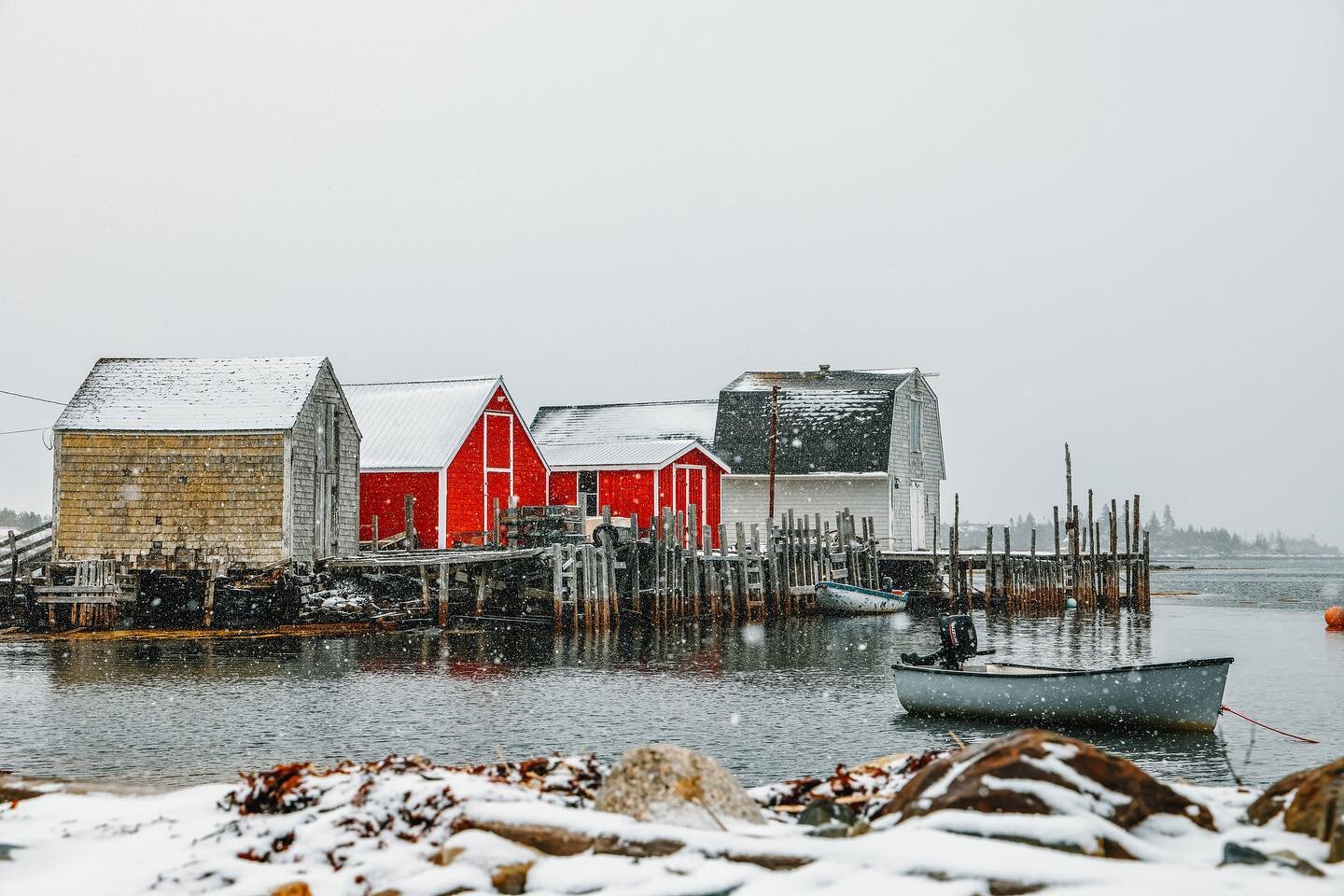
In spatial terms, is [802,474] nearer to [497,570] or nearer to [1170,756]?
[497,570]

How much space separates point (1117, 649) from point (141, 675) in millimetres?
20582

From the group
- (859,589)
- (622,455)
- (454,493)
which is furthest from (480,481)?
(859,589)

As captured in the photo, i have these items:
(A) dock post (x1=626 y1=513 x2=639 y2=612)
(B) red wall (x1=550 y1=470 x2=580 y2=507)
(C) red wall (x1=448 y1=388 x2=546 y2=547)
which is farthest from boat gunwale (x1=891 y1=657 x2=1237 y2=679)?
(B) red wall (x1=550 y1=470 x2=580 y2=507)

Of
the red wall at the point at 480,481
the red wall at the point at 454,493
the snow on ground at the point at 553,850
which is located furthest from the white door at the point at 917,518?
the snow on ground at the point at 553,850

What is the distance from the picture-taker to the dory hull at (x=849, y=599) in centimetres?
3938

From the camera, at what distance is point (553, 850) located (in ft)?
22.5

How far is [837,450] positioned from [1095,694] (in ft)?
101

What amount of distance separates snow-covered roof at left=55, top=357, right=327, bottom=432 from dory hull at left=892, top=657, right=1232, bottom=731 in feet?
64.9

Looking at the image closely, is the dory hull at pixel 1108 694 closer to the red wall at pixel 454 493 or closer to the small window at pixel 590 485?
the red wall at pixel 454 493

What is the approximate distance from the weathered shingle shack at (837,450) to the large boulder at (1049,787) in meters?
37.9

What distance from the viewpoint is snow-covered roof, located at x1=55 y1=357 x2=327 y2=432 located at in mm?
31625

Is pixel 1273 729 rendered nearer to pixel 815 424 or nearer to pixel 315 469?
pixel 315 469

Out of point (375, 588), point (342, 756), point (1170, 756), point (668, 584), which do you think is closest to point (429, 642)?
point (375, 588)

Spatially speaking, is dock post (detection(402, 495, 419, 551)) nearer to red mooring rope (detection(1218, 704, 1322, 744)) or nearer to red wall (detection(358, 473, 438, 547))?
red wall (detection(358, 473, 438, 547))
